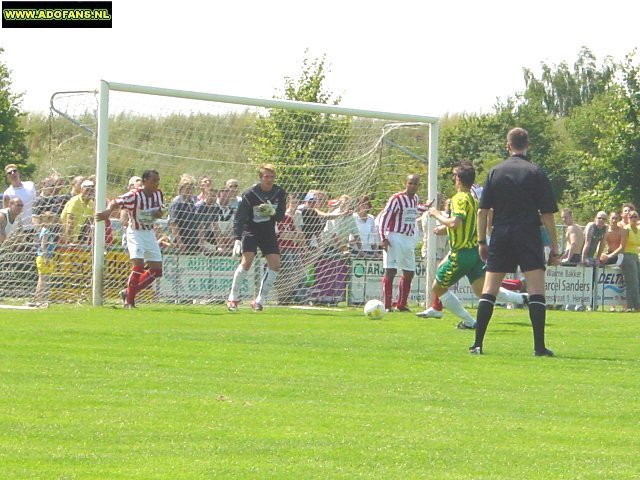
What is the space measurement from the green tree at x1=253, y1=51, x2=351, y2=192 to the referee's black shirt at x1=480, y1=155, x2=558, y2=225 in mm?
9694

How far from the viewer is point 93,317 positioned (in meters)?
16.8

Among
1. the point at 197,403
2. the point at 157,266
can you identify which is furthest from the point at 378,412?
the point at 157,266

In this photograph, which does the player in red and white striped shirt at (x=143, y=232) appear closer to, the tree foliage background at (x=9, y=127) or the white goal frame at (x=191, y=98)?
the white goal frame at (x=191, y=98)

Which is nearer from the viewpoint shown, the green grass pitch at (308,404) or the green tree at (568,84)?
the green grass pitch at (308,404)

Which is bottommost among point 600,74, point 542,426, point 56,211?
point 542,426

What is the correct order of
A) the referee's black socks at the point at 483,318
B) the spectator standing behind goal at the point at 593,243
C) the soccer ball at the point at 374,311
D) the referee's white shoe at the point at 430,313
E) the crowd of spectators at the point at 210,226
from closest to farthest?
1. the referee's black socks at the point at 483,318
2. the referee's white shoe at the point at 430,313
3. the soccer ball at the point at 374,311
4. the crowd of spectators at the point at 210,226
5. the spectator standing behind goal at the point at 593,243

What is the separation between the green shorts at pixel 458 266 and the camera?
1625 centimetres

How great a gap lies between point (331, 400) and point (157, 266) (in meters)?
10.5

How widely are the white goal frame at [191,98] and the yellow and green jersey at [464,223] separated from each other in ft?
16.1

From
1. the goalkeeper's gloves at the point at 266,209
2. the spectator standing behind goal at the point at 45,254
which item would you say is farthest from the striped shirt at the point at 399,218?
the spectator standing behind goal at the point at 45,254

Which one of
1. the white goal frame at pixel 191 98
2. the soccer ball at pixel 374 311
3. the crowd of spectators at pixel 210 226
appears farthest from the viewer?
the crowd of spectators at pixel 210 226

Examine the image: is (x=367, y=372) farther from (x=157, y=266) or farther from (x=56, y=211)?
(x=56, y=211)

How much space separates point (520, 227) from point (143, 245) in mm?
7961

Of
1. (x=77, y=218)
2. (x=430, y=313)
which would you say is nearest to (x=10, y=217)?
(x=77, y=218)
